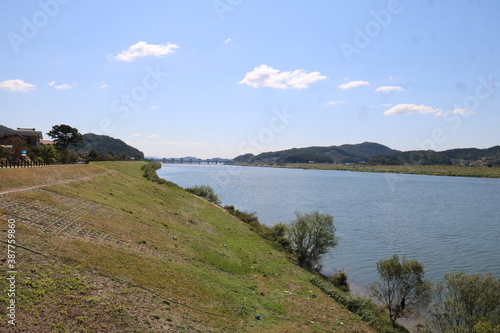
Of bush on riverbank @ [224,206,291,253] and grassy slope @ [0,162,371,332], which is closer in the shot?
grassy slope @ [0,162,371,332]

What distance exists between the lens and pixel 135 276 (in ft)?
78.2

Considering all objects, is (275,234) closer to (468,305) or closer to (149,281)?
(468,305)

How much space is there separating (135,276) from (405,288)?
1012 inches

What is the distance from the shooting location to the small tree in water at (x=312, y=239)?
45719 mm

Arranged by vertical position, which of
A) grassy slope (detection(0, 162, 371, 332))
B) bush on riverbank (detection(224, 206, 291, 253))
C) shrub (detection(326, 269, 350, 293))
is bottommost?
shrub (detection(326, 269, 350, 293))

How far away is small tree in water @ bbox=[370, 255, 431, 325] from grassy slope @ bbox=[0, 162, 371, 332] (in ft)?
17.9

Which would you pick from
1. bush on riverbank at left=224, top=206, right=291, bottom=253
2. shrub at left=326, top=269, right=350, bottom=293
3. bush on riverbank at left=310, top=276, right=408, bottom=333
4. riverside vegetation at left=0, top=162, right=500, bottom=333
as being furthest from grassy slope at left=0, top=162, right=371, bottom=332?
bush on riverbank at left=224, top=206, right=291, bottom=253

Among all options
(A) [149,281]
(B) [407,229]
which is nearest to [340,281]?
(A) [149,281]

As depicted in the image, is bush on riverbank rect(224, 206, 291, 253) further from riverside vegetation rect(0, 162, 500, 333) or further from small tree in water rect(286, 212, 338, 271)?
riverside vegetation rect(0, 162, 500, 333)

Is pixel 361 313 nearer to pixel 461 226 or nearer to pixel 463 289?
pixel 463 289

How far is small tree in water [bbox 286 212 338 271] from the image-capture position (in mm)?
45719

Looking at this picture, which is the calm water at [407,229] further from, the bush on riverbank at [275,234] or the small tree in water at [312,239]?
the bush on riverbank at [275,234]

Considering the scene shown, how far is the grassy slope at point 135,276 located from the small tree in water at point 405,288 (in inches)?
214

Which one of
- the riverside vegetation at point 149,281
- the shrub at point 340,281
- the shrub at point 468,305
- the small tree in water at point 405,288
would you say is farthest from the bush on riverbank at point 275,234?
the shrub at point 468,305
